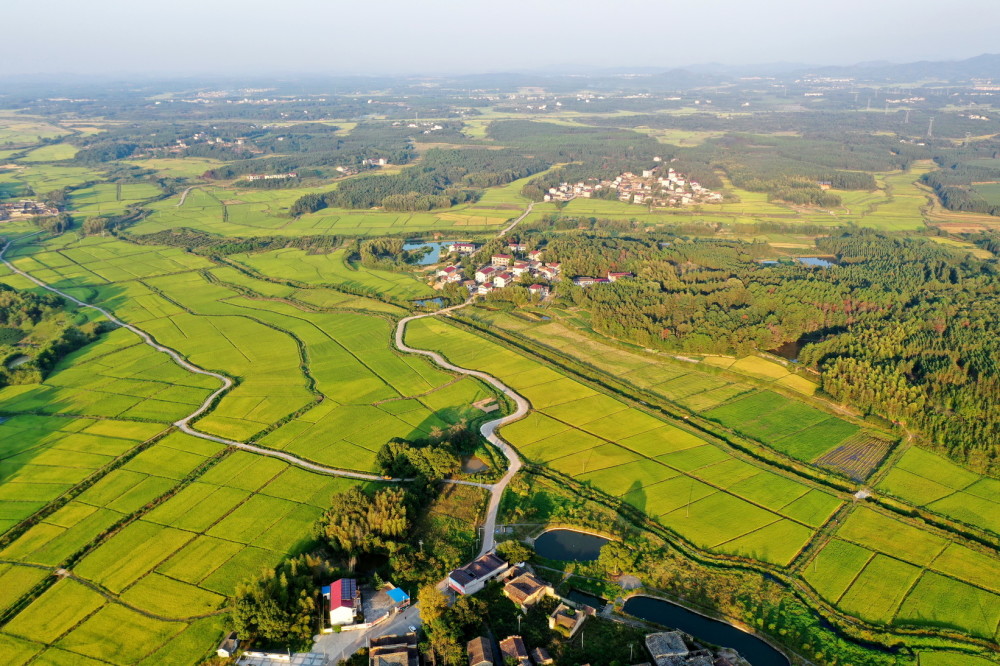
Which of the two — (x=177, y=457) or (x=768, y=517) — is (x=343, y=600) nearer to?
(x=177, y=457)

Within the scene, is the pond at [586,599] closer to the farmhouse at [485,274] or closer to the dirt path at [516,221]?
the farmhouse at [485,274]

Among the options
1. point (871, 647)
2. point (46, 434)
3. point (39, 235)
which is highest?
point (39, 235)

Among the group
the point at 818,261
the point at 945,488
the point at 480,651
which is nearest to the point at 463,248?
the point at 818,261

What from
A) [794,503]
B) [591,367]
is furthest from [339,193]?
[794,503]

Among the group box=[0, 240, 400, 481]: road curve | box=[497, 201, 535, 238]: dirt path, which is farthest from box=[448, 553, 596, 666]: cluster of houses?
box=[497, 201, 535, 238]: dirt path

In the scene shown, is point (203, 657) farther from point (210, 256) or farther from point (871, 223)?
point (871, 223)

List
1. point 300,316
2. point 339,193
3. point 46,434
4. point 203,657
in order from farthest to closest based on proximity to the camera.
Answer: point 339,193 → point 300,316 → point 46,434 → point 203,657
